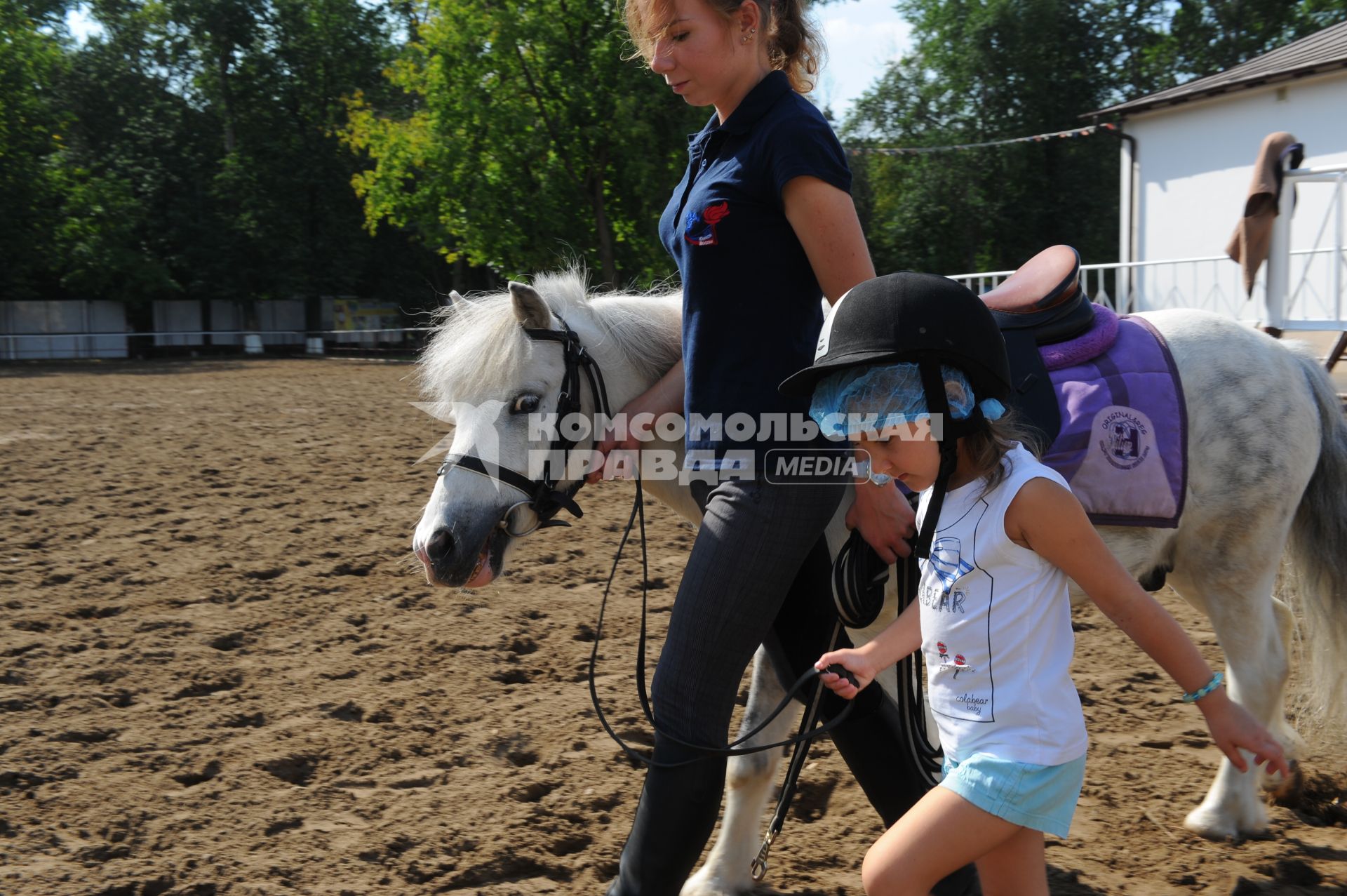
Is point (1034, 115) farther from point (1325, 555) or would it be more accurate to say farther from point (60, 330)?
point (1325, 555)

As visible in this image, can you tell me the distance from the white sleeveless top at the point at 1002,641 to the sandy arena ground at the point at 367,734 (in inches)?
7.7

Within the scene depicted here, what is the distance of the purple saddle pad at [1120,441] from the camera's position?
2734 millimetres

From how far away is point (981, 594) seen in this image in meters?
1.69

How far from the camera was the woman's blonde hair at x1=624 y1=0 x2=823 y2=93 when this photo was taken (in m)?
1.92

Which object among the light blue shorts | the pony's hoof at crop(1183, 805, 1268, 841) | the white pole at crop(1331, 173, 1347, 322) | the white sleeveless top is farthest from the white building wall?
the light blue shorts

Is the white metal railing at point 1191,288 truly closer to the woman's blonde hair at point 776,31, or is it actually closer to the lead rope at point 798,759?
the woman's blonde hair at point 776,31

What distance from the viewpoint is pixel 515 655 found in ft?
14.9

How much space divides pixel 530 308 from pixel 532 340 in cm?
8

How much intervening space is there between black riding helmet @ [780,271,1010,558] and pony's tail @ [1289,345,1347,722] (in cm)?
190

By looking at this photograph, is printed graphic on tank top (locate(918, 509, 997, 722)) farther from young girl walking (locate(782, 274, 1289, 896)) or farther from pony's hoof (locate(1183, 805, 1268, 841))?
pony's hoof (locate(1183, 805, 1268, 841))

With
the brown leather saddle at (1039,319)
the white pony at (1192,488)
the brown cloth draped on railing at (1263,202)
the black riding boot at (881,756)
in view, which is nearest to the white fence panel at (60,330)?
the white pony at (1192,488)

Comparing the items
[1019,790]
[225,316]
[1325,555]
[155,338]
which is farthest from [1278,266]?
[225,316]

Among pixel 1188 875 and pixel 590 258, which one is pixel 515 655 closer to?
pixel 1188 875

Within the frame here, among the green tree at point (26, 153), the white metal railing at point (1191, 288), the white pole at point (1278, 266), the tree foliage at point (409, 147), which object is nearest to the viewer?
the white pole at point (1278, 266)
